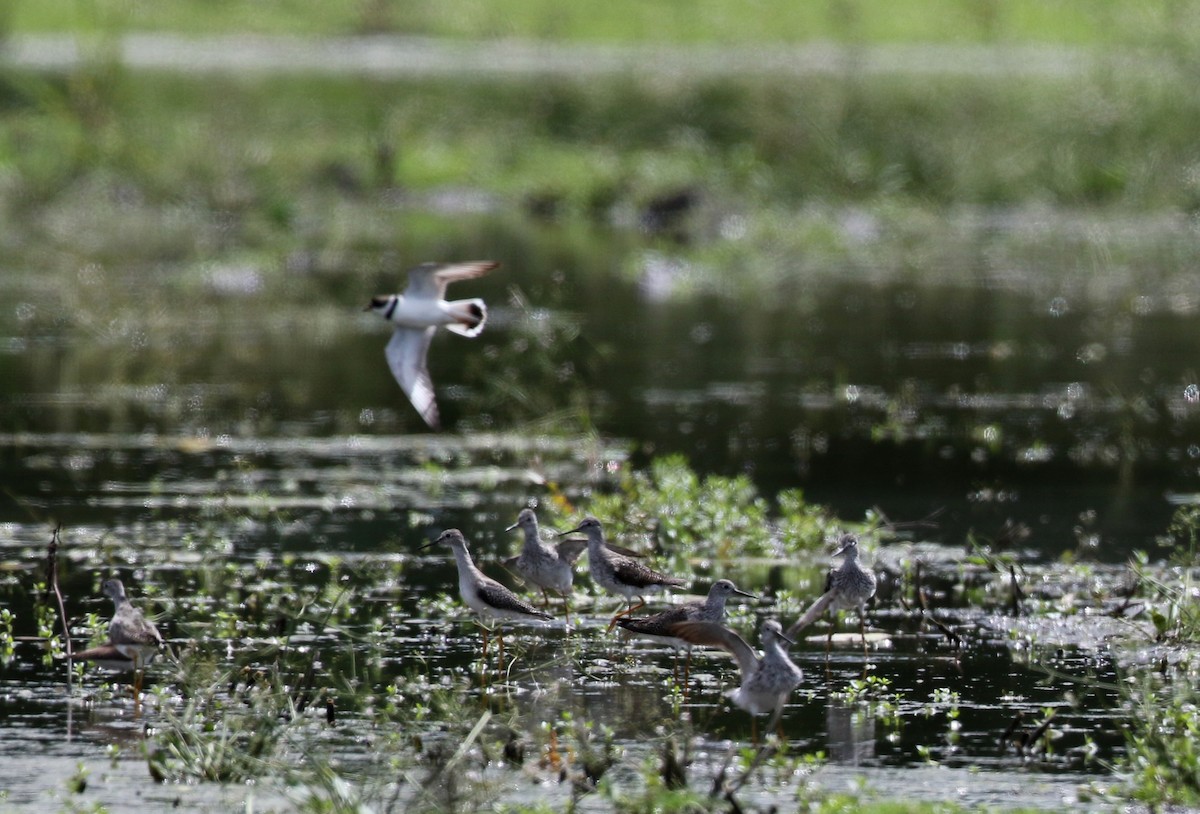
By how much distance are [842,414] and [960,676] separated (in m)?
10.1

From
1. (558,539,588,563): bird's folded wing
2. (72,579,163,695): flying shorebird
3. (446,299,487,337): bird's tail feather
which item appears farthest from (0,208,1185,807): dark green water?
(446,299,487,337): bird's tail feather

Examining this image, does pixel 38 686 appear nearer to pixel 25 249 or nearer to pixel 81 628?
pixel 81 628

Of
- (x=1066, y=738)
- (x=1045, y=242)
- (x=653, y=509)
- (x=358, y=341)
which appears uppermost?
(x=1045, y=242)

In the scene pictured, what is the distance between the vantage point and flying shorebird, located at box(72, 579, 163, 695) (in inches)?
435

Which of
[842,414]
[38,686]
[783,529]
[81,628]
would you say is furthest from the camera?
[842,414]

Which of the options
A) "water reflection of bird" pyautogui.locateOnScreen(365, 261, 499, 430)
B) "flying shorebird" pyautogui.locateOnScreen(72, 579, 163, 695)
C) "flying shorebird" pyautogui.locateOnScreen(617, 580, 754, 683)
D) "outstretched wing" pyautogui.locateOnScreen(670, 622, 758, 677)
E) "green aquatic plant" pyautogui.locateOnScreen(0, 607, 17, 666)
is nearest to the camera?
"outstretched wing" pyautogui.locateOnScreen(670, 622, 758, 677)

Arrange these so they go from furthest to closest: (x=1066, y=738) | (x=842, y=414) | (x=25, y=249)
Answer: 1. (x=25, y=249)
2. (x=842, y=414)
3. (x=1066, y=738)

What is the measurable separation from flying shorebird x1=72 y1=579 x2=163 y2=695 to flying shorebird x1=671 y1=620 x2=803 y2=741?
2.77 metres

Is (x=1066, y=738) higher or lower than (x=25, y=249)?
lower

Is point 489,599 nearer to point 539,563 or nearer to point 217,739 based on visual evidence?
point 539,563

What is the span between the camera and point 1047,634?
1280 cm

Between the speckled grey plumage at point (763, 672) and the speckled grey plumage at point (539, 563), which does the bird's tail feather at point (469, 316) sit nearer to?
the speckled grey plumage at point (539, 563)

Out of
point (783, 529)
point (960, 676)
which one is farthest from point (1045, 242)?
point (960, 676)

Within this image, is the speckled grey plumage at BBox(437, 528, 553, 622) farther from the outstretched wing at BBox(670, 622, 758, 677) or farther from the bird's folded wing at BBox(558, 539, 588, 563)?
the bird's folded wing at BBox(558, 539, 588, 563)
